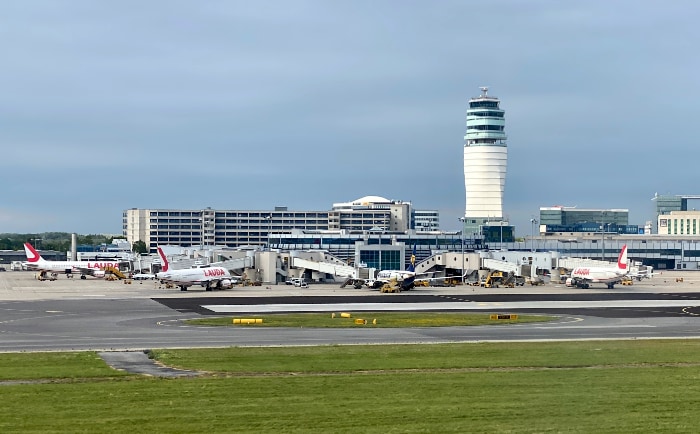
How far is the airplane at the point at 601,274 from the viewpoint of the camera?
15730cm

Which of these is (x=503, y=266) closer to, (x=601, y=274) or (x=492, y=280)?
(x=492, y=280)

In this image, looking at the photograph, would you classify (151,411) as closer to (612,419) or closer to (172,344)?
(612,419)

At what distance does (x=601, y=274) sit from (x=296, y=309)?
66.5 metres

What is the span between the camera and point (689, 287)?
164m

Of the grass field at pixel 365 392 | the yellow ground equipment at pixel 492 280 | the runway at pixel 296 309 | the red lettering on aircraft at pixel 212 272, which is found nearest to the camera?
the grass field at pixel 365 392

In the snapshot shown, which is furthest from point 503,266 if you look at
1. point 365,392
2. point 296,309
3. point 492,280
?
point 365,392

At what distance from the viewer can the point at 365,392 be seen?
151 feet

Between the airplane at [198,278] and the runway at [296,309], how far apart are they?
2.41 meters

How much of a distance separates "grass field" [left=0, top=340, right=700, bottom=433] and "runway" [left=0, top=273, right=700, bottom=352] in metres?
9.56

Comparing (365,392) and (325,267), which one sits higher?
(325,267)

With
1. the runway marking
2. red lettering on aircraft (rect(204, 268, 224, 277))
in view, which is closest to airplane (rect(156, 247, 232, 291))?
red lettering on aircraft (rect(204, 268, 224, 277))

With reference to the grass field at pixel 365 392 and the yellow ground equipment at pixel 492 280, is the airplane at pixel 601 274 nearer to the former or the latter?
the yellow ground equipment at pixel 492 280

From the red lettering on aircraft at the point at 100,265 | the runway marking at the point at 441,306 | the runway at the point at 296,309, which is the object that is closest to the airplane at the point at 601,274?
the runway at the point at 296,309

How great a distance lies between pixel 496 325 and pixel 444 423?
52427mm
